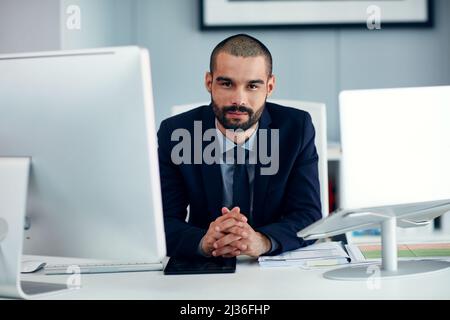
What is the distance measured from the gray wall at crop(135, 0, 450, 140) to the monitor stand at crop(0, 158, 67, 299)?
206cm

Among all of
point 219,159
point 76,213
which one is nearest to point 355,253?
point 219,159

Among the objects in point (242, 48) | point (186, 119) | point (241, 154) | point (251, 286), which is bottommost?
point (251, 286)

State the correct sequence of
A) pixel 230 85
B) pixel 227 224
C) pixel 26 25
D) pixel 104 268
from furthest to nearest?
1. pixel 26 25
2. pixel 230 85
3. pixel 227 224
4. pixel 104 268

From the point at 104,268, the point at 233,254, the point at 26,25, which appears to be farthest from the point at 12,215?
the point at 26,25

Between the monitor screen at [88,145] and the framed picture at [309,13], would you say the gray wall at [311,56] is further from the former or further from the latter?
the monitor screen at [88,145]

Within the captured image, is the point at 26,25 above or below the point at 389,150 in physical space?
above

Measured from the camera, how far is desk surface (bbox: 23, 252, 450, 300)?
1195 mm

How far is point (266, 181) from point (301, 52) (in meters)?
1.43

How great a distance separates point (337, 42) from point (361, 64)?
154 millimetres

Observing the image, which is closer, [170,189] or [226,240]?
[226,240]

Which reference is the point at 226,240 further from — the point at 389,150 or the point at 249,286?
the point at 389,150

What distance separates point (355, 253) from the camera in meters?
1.60

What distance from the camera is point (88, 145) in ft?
3.73

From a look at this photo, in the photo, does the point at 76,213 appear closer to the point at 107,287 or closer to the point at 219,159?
the point at 107,287
